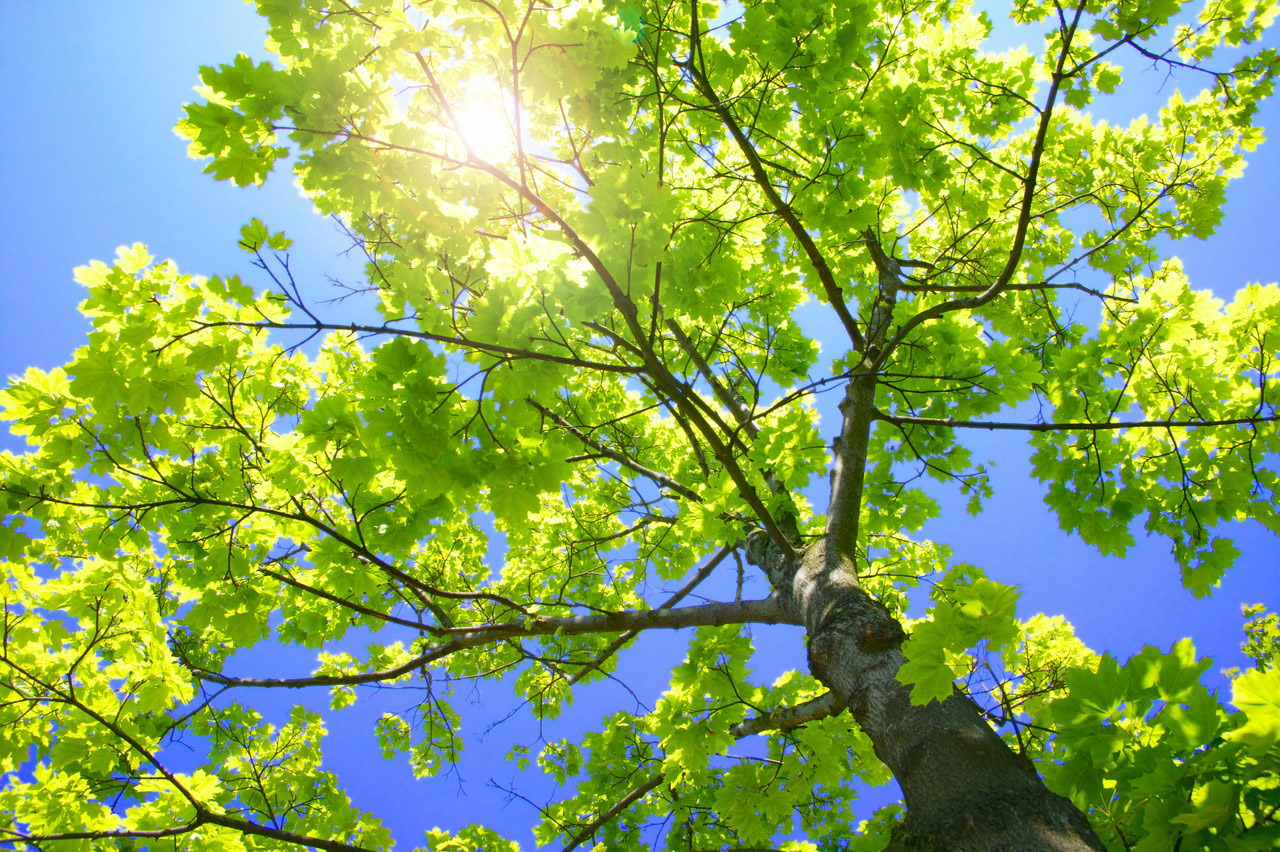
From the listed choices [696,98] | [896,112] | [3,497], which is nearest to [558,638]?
[3,497]

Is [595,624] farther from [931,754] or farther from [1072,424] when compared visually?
[1072,424]

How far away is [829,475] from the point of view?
3498mm

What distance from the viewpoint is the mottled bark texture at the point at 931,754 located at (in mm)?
1407

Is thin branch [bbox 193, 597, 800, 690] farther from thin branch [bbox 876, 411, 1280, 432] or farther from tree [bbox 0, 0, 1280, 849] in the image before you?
thin branch [bbox 876, 411, 1280, 432]

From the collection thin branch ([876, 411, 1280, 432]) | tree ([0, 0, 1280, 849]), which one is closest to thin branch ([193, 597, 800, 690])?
tree ([0, 0, 1280, 849])

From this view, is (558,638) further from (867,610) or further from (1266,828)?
(1266,828)

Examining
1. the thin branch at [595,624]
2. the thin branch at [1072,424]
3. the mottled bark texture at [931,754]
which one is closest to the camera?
the mottled bark texture at [931,754]

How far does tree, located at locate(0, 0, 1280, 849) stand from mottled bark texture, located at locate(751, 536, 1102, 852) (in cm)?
1

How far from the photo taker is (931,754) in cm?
170

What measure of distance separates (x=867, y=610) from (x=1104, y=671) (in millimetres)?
1082

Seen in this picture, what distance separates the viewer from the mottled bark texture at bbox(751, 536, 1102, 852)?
1.41 m

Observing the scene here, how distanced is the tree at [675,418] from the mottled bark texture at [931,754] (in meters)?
0.01

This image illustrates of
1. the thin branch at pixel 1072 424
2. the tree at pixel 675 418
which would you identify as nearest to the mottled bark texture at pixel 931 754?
the tree at pixel 675 418

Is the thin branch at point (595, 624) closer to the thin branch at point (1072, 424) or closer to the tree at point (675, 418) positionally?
the tree at point (675, 418)
